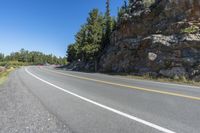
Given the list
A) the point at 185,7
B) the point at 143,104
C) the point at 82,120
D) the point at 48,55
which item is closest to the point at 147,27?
the point at 185,7

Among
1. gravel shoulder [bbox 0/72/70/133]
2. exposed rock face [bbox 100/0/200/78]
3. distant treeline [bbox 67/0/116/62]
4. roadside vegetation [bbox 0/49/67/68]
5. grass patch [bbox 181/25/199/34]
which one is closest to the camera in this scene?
gravel shoulder [bbox 0/72/70/133]

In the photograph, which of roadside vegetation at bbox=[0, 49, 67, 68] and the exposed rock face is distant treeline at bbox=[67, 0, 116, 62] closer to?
the exposed rock face

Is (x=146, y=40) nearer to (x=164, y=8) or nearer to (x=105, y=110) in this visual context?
(x=164, y=8)

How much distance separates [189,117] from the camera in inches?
261

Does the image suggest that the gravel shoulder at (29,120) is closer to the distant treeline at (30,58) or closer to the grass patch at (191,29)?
the grass patch at (191,29)

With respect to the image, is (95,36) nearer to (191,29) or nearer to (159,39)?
(159,39)

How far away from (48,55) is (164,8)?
542ft

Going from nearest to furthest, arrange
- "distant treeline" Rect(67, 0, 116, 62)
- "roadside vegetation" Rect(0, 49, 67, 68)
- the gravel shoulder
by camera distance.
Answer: the gravel shoulder < "distant treeline" Rect(67, 0, 116, 62) < "roadside vegetation" Rect(0, 49, 67, 68)

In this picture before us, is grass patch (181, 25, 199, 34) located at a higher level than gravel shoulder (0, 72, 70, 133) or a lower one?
higher

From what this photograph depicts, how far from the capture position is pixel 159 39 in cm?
2805

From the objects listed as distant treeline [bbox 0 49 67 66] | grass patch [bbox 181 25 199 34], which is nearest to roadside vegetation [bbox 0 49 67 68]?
distant treeline [bbox 0 49 67 66]

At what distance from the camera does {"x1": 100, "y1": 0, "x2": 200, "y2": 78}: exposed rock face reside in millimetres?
24266

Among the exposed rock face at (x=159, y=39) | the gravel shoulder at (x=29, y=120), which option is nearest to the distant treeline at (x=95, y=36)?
the exposed rock face at (x=159, y=39)

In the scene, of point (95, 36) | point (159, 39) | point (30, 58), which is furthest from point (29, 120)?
point (30, 58)
